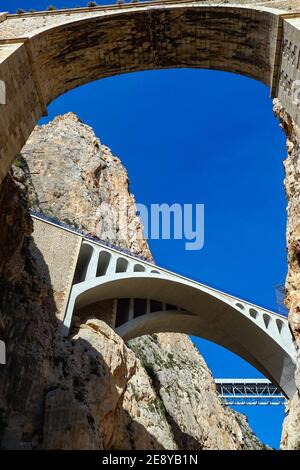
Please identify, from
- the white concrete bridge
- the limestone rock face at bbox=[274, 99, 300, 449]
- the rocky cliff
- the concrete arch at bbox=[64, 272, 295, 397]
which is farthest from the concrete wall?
the limestone rock face at bbox=[274, 99, 300, 449]

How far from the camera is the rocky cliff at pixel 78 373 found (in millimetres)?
12266

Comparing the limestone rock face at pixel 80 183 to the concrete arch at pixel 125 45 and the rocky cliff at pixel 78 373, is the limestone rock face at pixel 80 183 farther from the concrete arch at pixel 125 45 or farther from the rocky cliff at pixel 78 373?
the concrete arch at pixel 125 45

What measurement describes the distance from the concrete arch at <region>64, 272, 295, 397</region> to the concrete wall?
2.45m

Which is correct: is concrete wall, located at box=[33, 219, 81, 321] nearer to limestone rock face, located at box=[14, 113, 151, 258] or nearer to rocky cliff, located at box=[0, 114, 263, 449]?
rocky cliff, located at box=[0, 114, 263, 449]

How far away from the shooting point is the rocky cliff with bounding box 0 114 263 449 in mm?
12266

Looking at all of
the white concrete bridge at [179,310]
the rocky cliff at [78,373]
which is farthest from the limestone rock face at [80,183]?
the white concrete bridge at [179,310]

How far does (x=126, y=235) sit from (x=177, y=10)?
30855 mm

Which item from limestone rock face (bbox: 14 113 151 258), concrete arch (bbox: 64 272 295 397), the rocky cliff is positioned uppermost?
limestone rock face (bbox: 14 113 151 258)

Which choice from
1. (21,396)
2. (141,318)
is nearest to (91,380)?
(21,396)

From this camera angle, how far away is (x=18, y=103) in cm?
838

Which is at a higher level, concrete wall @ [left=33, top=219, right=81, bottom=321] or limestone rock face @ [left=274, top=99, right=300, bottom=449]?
concrete wall @ [left=33, top=219, right=81, bottom=321]
